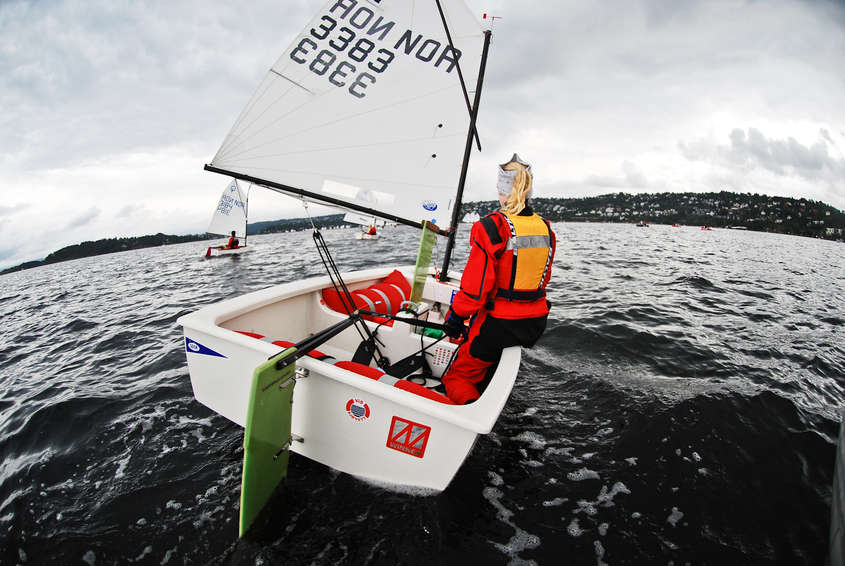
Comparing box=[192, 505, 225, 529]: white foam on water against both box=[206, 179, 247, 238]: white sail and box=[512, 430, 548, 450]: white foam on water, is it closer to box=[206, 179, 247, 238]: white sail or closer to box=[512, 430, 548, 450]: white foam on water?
box=[512, 430, 548, 450]: white foam on water

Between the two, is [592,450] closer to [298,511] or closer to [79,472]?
[298,511]

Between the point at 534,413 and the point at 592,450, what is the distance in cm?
65

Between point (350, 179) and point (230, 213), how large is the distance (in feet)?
73.6

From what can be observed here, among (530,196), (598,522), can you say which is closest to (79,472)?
(598,522)

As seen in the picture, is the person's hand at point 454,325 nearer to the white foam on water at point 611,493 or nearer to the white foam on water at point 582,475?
the white foam on water at point 582,475

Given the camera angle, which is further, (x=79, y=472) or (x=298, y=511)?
(x=79, y=472)

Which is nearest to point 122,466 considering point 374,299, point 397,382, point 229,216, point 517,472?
point 397,382

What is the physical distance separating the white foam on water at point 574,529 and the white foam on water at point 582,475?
0.40 metres

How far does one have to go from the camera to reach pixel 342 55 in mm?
3689

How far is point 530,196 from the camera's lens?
2.58 m

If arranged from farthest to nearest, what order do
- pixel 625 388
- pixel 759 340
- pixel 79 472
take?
pixel 759 340 < pixel 625 388 < pixel 79 472

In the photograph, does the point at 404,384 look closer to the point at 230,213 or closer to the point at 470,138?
the point at 470,138

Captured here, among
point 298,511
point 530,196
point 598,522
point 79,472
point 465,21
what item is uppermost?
point 465,21

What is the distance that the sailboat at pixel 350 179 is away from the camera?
7.86 feet
